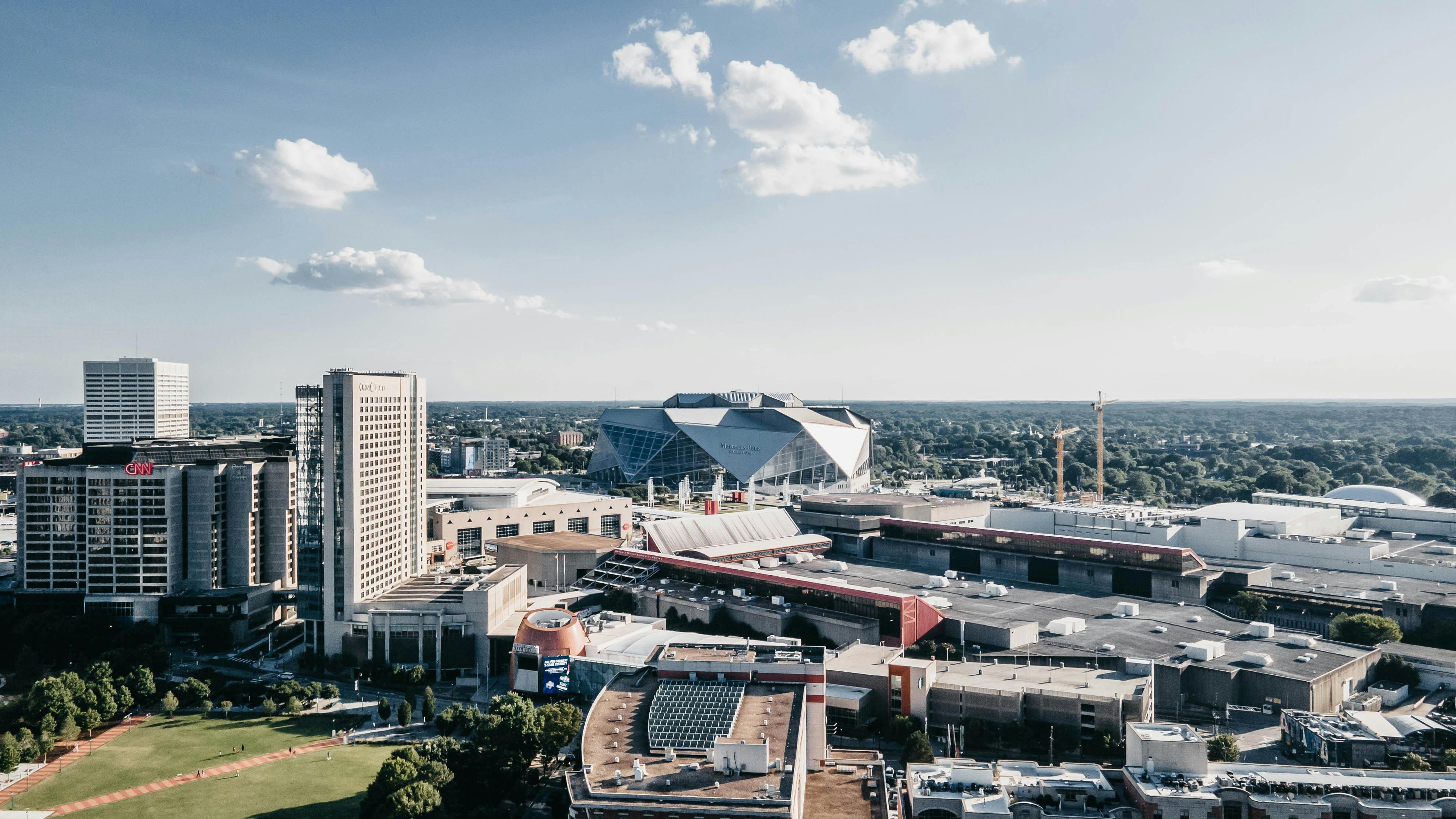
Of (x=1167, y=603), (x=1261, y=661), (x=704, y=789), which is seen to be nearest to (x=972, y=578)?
(x=1167, y=603)

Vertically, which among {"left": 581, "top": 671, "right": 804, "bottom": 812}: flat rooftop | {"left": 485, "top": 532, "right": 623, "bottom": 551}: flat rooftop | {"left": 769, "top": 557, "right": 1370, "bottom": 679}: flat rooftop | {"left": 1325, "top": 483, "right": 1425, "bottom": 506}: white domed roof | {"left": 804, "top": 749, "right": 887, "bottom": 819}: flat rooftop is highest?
{"left": 1325, "top": 483, "right": 1425, "bottom": 506}: white domed roof

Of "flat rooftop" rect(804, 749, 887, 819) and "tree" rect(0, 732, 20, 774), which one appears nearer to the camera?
"flat rooftop" rect(804, 749, 887, 819)

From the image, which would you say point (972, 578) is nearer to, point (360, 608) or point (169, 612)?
point (360, 608)

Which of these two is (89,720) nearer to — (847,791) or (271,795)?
(271,795)

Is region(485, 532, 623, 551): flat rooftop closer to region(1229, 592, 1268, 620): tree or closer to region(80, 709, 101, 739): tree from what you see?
region(80, 709, 101, 739): tree

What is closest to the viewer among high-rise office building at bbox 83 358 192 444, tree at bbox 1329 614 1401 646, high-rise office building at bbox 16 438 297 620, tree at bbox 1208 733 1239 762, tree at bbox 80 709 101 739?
tree at bbox 1208 733 1239 762

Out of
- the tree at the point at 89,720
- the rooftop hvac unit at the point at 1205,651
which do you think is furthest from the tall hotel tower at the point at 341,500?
the rooftop hvac unit at the point at 1205,651

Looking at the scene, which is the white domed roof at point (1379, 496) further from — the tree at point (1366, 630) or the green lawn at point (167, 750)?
the green lawn at point (167, 750)

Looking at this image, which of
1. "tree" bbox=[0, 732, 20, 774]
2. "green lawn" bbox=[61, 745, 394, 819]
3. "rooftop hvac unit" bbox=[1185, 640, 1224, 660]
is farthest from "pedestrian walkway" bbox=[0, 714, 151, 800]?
"rooftop hvac unit" bbox=[1185, 640, 1224, 660]
